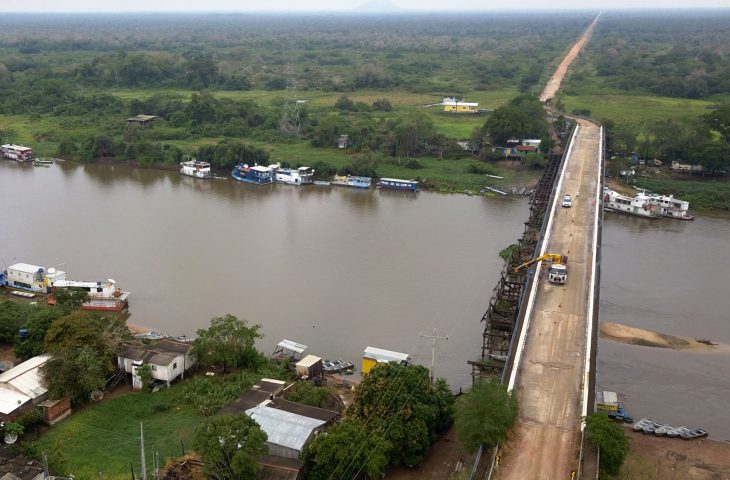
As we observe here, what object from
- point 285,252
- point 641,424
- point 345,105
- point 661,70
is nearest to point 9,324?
point 285,252

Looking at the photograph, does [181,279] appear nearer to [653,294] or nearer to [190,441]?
[190,441]

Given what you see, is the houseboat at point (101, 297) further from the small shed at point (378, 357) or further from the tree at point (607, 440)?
the tree at point (607, 440)

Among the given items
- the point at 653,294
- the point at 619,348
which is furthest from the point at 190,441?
the point at 653,294

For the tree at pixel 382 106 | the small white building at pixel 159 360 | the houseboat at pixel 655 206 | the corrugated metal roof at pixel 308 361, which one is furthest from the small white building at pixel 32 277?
the tree at pixel 382 106

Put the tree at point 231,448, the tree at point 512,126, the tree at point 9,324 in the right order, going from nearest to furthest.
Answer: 1. the tree at point 231,448
2. the tree at point 9,324
3. the tree at point 512,126

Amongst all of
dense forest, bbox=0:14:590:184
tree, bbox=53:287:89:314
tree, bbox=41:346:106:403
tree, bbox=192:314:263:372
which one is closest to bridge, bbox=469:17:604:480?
tree, bbox=192:314:263:372

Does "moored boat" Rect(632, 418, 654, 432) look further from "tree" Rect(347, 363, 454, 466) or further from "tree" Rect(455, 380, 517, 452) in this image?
"tree" Rect(347, 363, 454, 466)

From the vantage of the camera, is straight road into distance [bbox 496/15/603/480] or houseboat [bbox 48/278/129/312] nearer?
straight road into distance [bbox 496/15/603/480]

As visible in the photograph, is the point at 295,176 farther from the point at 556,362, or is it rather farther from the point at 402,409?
the point at 402,409
